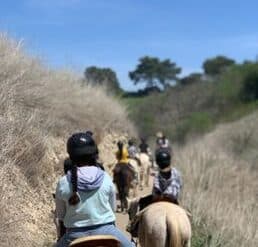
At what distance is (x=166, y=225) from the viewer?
10578 mm

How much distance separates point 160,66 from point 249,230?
125296 mm

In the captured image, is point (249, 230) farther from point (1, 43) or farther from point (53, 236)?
point (1, 43)

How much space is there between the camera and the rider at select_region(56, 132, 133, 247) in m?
7.59

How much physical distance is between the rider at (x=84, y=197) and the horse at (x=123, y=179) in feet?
45.4

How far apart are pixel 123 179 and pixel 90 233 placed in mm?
14397

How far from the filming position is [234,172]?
32594 mm

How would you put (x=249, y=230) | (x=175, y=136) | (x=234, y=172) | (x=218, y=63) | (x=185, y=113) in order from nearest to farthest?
(x=249, y=230) → (x=234, y=172) → (x=175, y=136) → (x=185, y=113) → (x=218, y=63)

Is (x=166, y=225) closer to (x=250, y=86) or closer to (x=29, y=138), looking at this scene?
(x=29, y=138)

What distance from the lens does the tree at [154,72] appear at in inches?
5408

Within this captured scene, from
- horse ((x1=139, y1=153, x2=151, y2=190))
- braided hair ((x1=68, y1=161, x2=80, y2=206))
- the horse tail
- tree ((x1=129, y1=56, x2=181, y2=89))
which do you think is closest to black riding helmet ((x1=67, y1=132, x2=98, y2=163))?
braided hair ((x1=68, y1=161, x2=80, y2=206))

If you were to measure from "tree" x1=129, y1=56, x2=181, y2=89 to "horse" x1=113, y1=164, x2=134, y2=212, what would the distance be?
368 ft

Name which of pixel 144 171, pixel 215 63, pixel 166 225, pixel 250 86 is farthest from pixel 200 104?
pixel 166 225

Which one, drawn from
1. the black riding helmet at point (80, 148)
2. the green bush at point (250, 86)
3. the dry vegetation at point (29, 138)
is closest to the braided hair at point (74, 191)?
the black riding helmet at point (80, 148)

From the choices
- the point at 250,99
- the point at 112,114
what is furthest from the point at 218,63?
the point at 112,114
